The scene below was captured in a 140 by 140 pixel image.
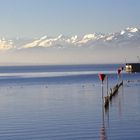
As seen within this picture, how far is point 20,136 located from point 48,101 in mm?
27834

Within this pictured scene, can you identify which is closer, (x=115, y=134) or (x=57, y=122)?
(x=115, y=134)

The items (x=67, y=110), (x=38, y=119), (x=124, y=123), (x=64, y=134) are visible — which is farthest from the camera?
(x=67, y=110)

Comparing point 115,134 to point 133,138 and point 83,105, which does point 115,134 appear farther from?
point 83,105

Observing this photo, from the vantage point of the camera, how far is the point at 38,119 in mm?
44750

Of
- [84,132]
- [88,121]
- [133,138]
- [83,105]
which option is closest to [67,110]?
[83,105]

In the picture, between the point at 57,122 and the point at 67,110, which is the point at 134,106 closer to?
the point at 67,110

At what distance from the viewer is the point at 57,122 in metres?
42.4

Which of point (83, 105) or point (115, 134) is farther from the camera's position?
point (83, 105)

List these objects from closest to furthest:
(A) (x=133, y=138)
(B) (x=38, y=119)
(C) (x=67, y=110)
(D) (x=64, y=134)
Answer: (A) (x=133, y=138), (D) (x=64, y=134), (B) (x=38, y=119), (C) (x=67, y=110)

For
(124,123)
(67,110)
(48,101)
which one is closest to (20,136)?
(124,123)

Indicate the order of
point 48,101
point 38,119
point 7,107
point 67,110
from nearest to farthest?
point 38,119
point 67,110
point 7,107
point 48,101

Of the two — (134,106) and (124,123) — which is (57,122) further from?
(134,106)

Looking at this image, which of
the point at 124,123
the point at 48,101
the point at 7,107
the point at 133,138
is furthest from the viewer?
the point at 48,101

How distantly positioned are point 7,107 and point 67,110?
8.22 m
